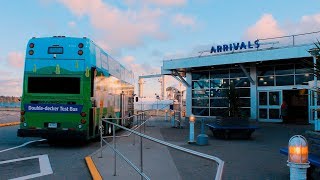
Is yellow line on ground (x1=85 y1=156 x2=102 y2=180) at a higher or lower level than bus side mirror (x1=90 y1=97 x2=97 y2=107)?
lower

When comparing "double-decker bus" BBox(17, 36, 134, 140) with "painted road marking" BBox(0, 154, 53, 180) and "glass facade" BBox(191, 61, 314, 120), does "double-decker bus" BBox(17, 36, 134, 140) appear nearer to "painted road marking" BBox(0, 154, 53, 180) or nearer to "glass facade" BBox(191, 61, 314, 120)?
"painted road marking" BBox(0, 154, 53, 180)

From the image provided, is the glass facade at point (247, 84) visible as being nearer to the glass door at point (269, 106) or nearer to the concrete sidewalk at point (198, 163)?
the glass door at point (269, 106)

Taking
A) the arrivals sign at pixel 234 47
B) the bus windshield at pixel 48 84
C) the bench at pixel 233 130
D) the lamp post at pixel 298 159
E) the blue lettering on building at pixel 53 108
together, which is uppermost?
the arrivals sign at pixel 234 47

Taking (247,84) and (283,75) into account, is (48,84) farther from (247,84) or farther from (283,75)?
(247,84)

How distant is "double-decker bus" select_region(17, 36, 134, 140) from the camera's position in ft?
44.1

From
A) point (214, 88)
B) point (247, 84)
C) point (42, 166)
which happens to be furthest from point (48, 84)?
point (214, 88)

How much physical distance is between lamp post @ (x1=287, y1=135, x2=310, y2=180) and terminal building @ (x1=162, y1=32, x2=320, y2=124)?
776 inches

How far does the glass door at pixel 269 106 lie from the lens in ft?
90.2

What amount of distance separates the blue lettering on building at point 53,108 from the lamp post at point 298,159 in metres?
9.66

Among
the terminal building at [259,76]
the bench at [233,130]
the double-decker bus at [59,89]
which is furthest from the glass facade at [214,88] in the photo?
the double-decker bus at [59,89]

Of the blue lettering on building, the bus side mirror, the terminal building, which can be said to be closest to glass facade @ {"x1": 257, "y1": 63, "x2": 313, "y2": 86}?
the terminal building

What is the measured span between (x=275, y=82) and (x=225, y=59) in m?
3.80

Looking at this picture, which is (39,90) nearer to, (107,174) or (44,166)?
(44,166)

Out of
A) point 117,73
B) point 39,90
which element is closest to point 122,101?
point 117,73
